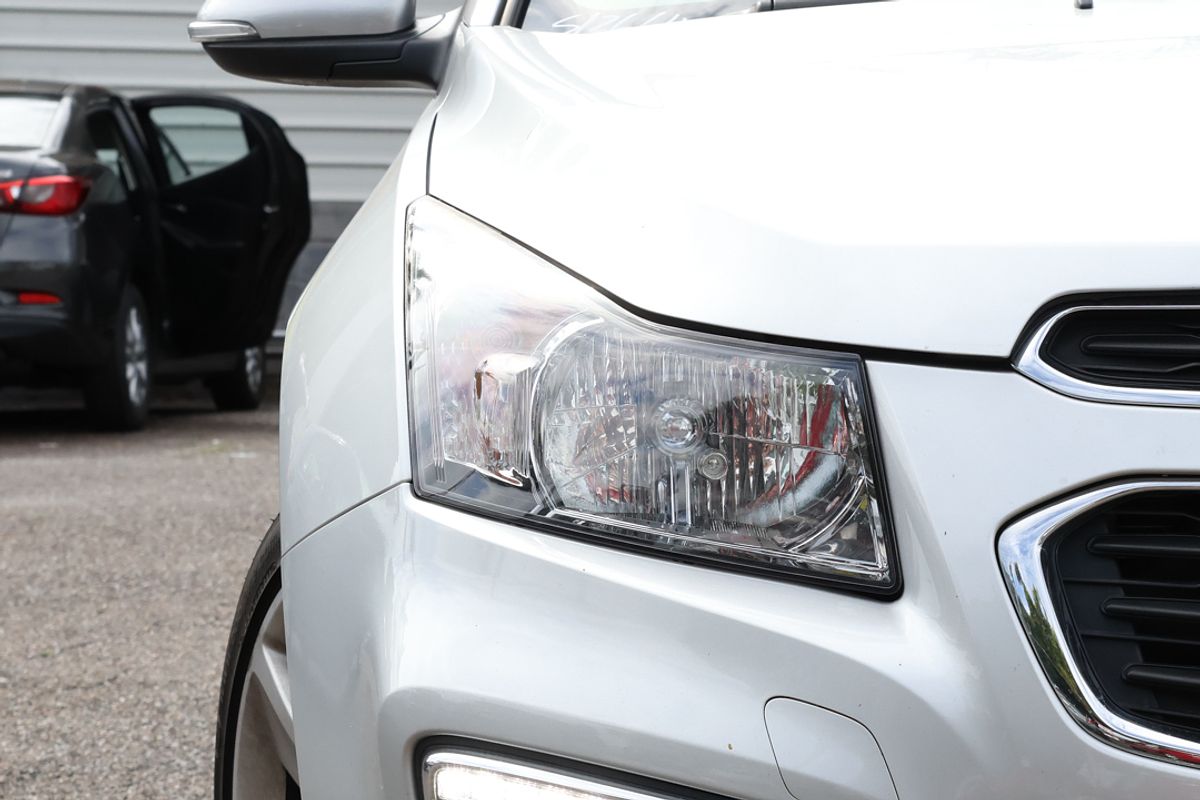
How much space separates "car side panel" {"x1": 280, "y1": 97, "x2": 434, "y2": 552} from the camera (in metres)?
1.27

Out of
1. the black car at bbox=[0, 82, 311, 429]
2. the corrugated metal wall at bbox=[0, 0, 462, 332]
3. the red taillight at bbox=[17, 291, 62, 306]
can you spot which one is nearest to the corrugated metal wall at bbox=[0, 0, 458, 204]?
the corrugated metal wall at bbox=[0, 0, 462, 332]

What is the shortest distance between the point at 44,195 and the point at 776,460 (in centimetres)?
547

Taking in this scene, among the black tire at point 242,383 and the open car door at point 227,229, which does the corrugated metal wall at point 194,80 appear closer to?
the black tire at point 242,383

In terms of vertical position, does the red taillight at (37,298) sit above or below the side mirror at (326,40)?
below

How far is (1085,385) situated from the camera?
1077 mm

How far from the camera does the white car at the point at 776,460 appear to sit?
1060mm

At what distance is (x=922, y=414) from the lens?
43.4 inches

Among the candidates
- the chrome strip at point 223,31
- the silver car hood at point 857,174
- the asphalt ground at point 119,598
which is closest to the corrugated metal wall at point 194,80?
the asphalt ground at point 119,598

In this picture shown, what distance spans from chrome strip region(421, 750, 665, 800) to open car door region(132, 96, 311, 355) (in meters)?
6.22

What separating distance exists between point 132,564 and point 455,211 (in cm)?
309

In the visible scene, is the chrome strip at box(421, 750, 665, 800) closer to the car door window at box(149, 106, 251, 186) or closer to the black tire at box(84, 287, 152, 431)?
the black tire at box(84, 287, 152, 431)

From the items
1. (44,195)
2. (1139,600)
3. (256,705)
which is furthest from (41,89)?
(1139,600)

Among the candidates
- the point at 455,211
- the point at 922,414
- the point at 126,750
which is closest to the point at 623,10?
the point at 455,211

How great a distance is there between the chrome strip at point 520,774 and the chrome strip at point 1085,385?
1.37 ft
